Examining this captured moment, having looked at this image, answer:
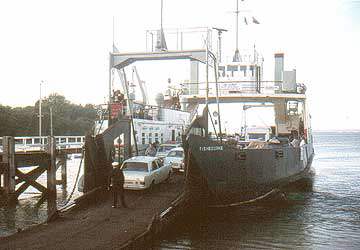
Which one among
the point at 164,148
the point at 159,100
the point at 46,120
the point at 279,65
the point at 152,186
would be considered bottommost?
the point at 152,186

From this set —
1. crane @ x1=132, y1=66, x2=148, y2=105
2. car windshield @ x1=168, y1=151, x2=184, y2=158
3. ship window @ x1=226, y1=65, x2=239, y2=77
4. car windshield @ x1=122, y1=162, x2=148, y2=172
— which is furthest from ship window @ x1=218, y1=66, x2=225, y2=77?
A: car windshield @ x1=122, y1=162, x2=148, y2=172

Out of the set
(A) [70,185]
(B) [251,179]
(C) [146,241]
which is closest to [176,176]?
(B) [251,179]

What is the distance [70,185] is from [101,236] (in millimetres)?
18685

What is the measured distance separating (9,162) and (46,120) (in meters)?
60.9

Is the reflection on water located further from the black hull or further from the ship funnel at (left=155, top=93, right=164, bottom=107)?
the ship funnel at (left=155, top=93, right=164, bottom=107)

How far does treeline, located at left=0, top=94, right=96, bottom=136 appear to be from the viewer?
224ft

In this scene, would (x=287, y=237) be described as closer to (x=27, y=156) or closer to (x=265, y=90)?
(x=27, y=156)

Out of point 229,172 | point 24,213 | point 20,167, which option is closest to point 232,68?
point 229,172

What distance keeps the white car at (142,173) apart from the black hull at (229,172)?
8.16 ft

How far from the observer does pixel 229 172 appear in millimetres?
19094

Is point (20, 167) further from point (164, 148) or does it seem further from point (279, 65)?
point (279, 65)

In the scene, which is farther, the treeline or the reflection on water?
the treeline

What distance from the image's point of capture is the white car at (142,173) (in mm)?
18781

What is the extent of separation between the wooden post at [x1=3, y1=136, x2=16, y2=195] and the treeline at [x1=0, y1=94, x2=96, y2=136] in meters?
43.7
